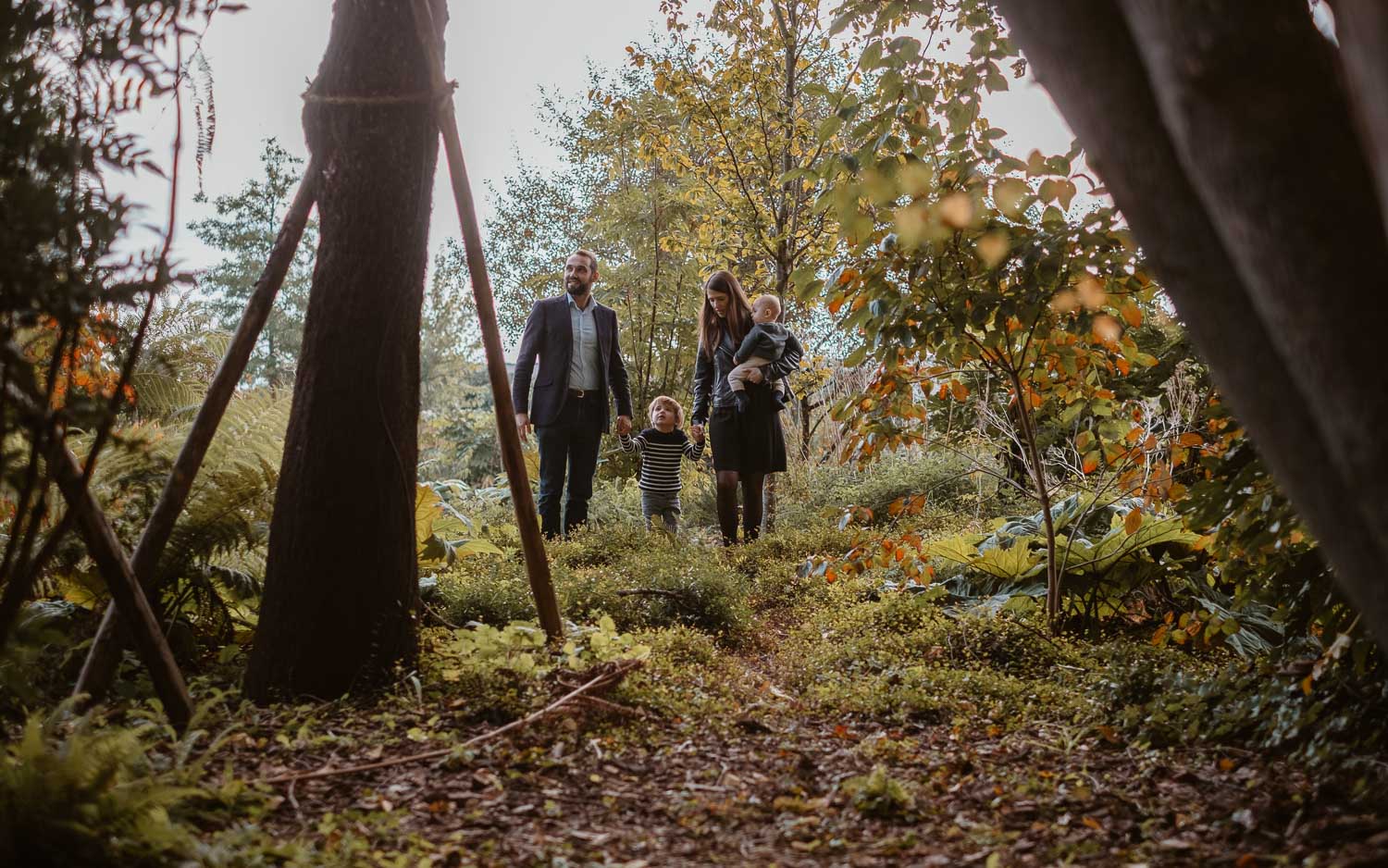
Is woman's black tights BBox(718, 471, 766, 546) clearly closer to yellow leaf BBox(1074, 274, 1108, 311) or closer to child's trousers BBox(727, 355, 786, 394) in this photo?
child's trousers BBox(727, 355, 786, 394)

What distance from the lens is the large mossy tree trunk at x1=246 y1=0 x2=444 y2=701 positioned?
2809mm

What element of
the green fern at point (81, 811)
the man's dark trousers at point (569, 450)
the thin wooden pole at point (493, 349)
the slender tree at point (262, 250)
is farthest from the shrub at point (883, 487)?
the slender tree at point (262, 250)

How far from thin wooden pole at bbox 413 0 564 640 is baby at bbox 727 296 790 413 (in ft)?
11.9

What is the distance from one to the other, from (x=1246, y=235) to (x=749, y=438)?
562 centimetres

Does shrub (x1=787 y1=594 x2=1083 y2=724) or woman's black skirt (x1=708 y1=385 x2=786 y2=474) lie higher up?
woman's black skirt (x1=708 y1=385 x2=786 y2=474)

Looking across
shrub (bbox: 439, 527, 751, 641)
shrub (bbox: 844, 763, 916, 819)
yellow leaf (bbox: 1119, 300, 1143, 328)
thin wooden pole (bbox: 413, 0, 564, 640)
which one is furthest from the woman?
shrub (bbox: 844, 763, 916, 819)

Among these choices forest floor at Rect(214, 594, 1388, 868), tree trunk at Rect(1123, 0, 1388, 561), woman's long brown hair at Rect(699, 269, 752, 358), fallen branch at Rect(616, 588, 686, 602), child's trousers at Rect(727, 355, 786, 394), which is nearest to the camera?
tree trunk at Rect(1123, 0, 1388, 561)

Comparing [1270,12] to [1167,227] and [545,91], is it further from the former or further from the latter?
[545,91]

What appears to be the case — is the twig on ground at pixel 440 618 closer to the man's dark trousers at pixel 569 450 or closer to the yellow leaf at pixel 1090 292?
the yellow leaf at pixel 1090 292

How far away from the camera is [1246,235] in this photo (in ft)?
3.90

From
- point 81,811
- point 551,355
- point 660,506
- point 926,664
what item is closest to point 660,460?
point 660,506

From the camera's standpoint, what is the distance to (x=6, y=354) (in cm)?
152

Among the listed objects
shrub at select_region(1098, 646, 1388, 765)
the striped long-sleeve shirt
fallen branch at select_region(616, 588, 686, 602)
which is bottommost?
shrub at select_region(1098, 646, 1388, 765)

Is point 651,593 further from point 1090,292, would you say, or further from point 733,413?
point 733,413
